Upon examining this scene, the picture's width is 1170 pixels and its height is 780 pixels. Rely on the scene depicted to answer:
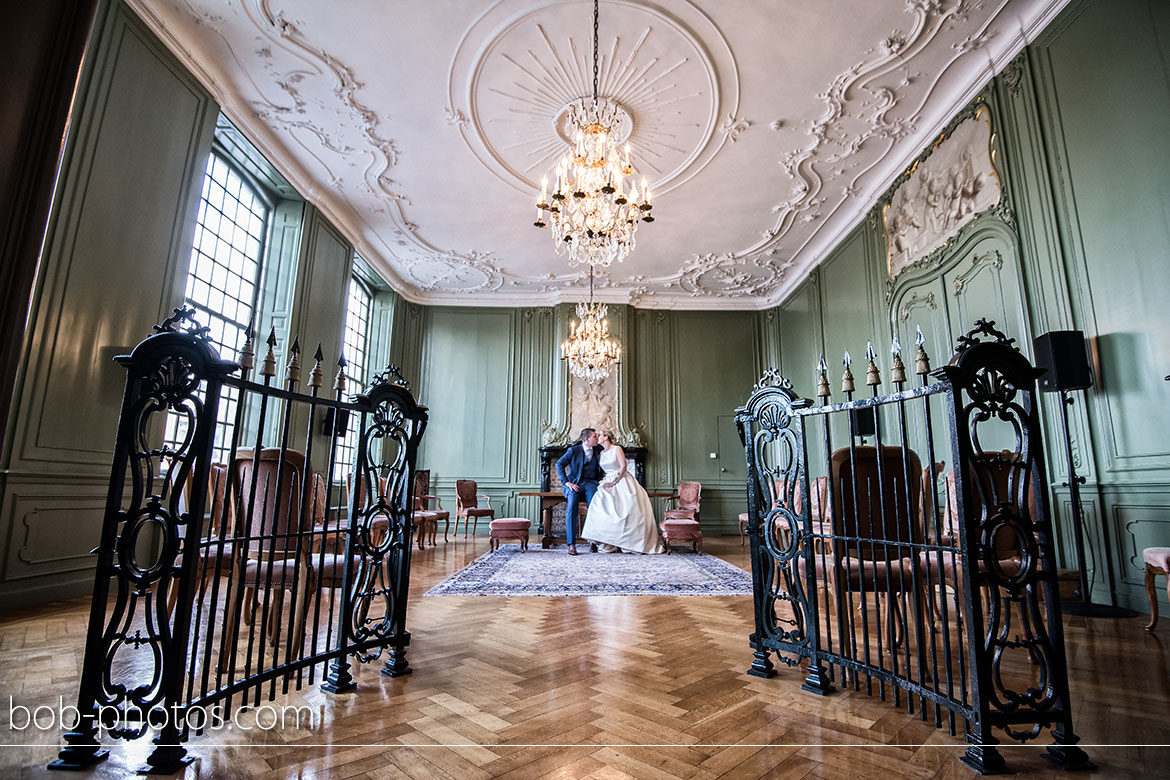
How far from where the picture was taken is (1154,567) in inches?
119

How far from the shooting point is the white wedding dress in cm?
677

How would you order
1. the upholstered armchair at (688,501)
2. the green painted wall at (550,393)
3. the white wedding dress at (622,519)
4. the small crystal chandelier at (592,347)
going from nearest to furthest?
the white wedding dress at (622,519), the upholstered armchair at (688,501), the small crystal chandelier at (592,347), the green painted wall at (550,393)

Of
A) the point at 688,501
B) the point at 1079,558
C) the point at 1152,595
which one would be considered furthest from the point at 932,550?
the point at 688,501

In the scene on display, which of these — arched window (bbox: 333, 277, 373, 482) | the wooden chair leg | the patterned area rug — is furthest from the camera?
arched window (bbox: 333, 277, 373, 482)

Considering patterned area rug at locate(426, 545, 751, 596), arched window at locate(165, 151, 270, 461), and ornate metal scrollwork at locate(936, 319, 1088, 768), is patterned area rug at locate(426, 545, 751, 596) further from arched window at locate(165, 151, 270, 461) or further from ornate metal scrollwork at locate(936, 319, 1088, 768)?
arched window at locate(165, 151, 270, 461)

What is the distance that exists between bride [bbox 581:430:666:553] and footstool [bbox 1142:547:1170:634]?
14.7 feet

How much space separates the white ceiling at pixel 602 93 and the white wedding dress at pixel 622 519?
3.89 meters

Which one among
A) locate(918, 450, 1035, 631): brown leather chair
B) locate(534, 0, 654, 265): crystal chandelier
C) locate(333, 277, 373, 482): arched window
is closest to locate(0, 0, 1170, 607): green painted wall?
locate(918, 450, 1035, 631): brown leather chair

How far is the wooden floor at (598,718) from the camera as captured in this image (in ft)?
5.21

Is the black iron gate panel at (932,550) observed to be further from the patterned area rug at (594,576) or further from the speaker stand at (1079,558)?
the patterned area rug at (594,576)

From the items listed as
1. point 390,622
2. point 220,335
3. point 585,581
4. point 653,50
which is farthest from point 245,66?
point 585,581

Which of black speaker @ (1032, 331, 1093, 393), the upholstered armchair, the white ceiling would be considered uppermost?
the white ceiling

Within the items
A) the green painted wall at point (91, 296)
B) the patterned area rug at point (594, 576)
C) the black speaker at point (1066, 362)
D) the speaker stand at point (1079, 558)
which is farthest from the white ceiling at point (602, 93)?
the patterned area rug at point (594, 576)

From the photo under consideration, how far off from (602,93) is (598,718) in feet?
17.7
